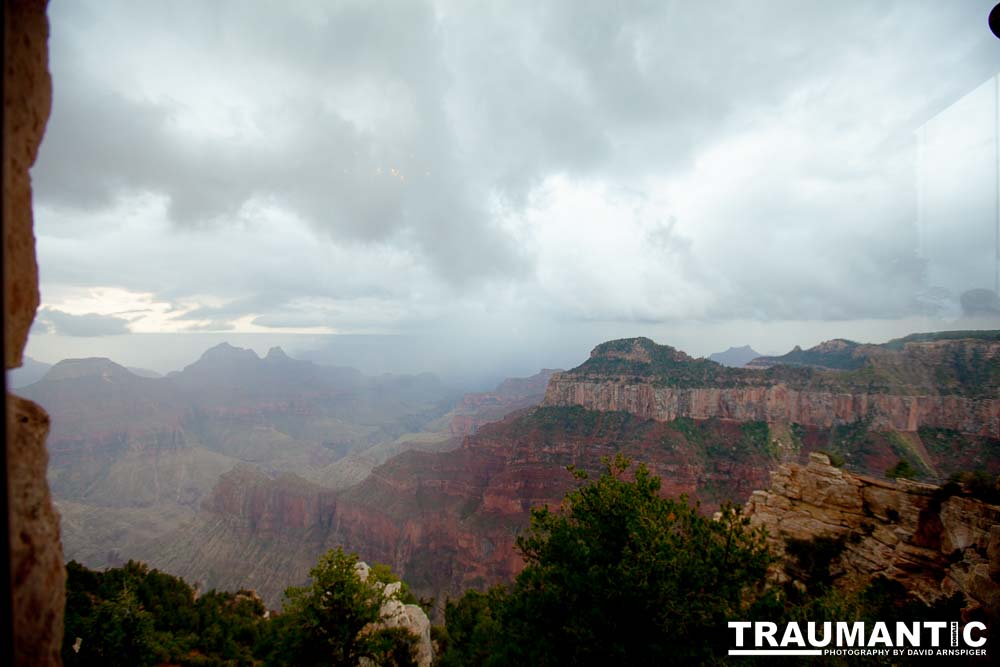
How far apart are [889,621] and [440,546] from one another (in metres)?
61.6

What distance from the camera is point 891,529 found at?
54.6ft

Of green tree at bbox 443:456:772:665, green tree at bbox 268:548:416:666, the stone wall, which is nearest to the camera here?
the stone wall

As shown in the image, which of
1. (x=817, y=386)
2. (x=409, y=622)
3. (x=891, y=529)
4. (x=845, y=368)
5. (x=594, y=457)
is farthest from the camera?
(x=845, y=368)

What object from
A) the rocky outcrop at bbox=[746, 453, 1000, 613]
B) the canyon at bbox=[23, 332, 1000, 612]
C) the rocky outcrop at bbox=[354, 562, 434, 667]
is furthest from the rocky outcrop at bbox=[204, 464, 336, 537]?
the rocky outcrop at bbox=[746, 453, 1000, 613]

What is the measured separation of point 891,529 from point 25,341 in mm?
27366

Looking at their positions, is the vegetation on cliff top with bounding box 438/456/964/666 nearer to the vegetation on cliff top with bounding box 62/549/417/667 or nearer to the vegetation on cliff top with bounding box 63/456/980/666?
the vegetation on cliff top with bounding box 63/456/980/666

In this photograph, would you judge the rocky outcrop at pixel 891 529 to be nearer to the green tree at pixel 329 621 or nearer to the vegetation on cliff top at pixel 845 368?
the green tree at pixel 329 621

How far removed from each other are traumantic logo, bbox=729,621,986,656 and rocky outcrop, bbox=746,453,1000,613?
2.60m

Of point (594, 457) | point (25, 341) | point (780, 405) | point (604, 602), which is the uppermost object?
point (25, 341)

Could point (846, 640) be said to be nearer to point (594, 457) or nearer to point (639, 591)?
point (639, 591)

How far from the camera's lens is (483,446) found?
240 ft

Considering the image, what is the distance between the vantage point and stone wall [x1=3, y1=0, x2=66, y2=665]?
1.99 meters

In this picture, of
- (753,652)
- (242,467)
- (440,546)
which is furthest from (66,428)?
(753,652)

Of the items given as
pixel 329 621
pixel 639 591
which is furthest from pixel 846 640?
pixel 329 621
